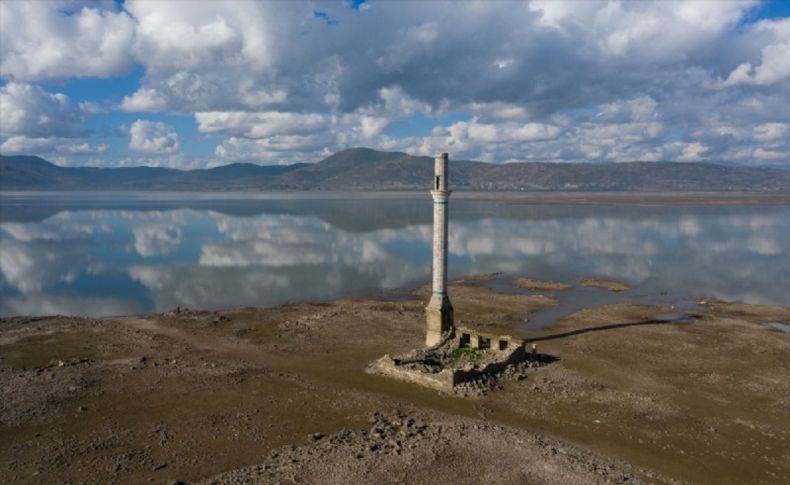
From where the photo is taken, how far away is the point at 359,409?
2033cm

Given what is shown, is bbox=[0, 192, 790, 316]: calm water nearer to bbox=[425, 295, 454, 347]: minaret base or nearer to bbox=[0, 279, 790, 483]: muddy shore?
bbox=[0, 279, 790, 483]: muddy shore

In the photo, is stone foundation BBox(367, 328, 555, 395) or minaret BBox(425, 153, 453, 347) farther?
minaret BBox(425, 153, 453, 347)

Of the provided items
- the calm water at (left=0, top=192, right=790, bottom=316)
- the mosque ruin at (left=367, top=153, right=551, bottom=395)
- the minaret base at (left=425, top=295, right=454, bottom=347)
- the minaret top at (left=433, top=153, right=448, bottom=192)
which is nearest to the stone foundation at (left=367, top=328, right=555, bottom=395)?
the mosque ruin at (left=367, top=153, right=551, bottom=395)

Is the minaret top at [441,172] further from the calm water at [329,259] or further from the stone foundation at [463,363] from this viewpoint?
the calm water at [329,259]

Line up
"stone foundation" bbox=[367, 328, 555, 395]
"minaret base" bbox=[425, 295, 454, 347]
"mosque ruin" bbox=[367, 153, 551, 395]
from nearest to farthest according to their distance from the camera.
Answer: "stone foundation" bbox=[367, 328, 555, 395]
"mosque ruin" bbox=[367, 153, 551, 395]
"minaret base" bbox=[425, 295, 454, 347]

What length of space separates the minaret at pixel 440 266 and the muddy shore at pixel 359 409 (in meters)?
2.41

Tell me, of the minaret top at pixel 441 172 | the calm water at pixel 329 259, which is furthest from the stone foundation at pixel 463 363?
the calm water at pixel 329 259

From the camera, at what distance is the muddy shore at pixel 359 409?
16094 mm

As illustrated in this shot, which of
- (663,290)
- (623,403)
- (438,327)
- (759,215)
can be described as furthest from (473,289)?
(759,215)

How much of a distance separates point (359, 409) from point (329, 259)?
144ft

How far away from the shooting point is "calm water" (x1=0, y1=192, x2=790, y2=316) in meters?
45.9

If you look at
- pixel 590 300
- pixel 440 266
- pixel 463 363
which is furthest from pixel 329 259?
pixel 463 363

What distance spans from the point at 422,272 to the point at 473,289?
933cm

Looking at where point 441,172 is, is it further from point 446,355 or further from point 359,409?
point 359,409
